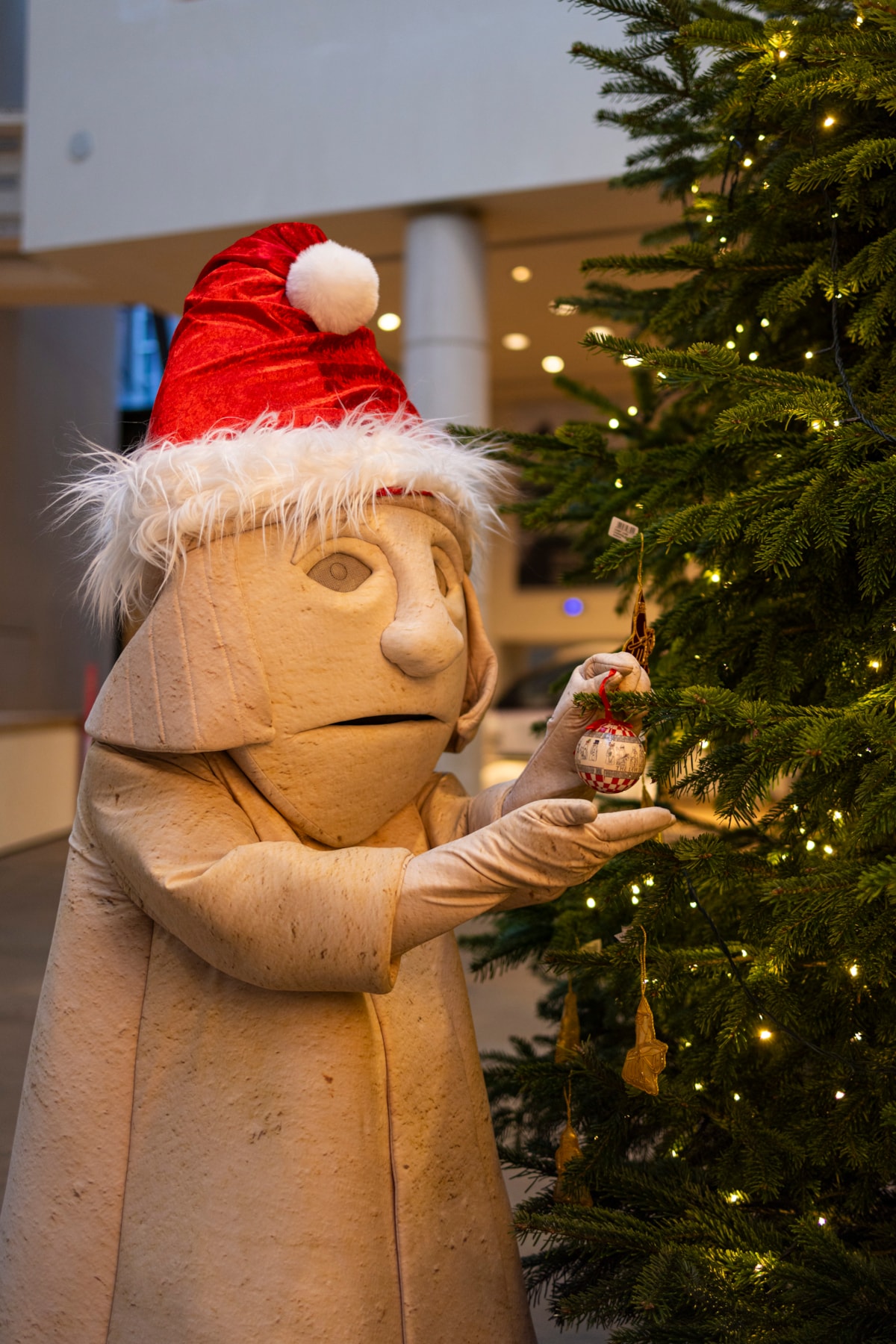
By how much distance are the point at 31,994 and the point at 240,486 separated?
3.47 meters

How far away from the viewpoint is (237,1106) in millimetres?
1430

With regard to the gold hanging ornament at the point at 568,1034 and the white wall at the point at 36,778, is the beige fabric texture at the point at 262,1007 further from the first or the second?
the white wall at the point at 36,778

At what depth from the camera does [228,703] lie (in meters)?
1.43

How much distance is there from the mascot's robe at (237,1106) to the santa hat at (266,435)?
0.95 ft

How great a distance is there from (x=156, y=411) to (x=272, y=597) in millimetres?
339

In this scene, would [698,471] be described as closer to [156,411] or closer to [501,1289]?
[156,411]

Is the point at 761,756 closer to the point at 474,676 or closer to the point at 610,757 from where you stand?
the point at 610,757

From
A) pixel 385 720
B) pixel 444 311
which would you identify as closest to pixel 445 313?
pixel 444 311

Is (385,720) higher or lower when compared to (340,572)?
lower

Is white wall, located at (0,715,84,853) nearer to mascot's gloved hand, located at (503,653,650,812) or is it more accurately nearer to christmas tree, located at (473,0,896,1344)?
christmas tree, located at (473,0,896,1344)

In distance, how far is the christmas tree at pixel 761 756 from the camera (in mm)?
1269

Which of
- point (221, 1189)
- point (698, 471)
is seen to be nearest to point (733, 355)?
point (698, 471)

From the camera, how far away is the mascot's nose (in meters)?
1.46

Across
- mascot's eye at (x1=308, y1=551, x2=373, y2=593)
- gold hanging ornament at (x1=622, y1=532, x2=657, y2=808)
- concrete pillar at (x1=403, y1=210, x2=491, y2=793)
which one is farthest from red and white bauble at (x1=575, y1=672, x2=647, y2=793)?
concrete pillar at (x1=403, y1=210, x2=491, y2=793)
